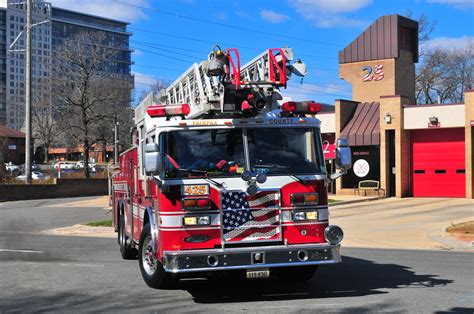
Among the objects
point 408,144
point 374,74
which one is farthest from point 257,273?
point 374,74

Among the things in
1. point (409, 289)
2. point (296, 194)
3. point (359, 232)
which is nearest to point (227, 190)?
point (296, 194)

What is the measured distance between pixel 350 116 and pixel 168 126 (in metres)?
26.2

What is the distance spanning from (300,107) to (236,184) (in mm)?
1553

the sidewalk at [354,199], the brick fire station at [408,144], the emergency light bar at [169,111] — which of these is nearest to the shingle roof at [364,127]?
the brick fire station at [408,144]

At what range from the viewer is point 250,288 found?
8.71 m

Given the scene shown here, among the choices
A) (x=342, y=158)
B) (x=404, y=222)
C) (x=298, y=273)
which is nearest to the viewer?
(x=342, y=158)

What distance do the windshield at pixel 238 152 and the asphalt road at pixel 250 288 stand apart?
5.67ft

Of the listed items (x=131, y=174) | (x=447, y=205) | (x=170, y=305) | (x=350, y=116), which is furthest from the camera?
(x=350, y=116)

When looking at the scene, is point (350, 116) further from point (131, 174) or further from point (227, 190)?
point (227, 190)

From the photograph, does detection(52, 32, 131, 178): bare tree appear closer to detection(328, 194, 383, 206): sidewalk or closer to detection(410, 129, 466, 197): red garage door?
detection(328, 194, 383, 206): sidewalk

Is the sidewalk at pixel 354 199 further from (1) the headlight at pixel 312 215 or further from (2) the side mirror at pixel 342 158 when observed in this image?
(1) the headlight at pixel 312 215

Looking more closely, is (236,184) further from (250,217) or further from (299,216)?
(299,216)

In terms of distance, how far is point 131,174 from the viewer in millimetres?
10805

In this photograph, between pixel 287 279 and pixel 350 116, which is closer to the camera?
pixel 287 279
